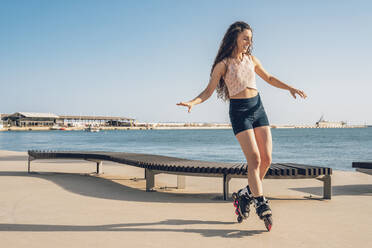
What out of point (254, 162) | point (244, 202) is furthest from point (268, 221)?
point (254, 162)

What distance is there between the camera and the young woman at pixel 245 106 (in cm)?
354

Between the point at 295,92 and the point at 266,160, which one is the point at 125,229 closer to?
the point at 266,160

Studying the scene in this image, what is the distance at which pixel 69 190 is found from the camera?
6.22 meters

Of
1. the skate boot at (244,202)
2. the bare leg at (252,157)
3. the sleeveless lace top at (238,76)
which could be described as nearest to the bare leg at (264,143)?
the bare leg at (252,157)

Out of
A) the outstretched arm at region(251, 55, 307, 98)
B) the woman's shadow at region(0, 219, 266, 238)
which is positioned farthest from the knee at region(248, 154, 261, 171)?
the outstretched arm at region(251, 55, 307, 98)

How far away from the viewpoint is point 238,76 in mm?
3695

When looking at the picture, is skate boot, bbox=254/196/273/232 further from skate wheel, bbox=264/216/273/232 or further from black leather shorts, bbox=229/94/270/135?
black leather shorts, bbox=229/94/270/135

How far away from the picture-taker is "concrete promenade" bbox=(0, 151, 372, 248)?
3260 mm

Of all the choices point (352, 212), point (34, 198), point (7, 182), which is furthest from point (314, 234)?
point (7, 182)

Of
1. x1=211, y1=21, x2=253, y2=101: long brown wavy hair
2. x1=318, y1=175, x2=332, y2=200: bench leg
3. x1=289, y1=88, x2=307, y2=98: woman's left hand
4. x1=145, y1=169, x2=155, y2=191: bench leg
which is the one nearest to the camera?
x1=211, y1=21, x2=253, y2=101: long brown wavy hair

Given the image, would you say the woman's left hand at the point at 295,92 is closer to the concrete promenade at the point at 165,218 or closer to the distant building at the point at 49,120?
the concrete promenade at the point at 165,218

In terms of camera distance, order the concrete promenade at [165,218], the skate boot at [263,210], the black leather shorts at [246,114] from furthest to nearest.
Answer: the black leather shorts at [246,114] → the skate boot at [263,210] → the concrete promenade at [165,218]

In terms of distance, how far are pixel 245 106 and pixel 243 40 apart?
0.74 meters

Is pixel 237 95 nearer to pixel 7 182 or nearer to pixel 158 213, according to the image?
pixel 158 213
